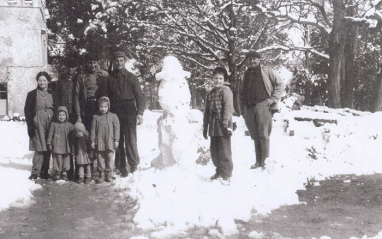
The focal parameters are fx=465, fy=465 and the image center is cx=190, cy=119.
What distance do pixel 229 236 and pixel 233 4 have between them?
13.4 metres

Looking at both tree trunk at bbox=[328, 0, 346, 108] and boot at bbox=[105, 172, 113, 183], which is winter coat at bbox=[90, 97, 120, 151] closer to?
boot at bbox=[105, 172, 113, 183]

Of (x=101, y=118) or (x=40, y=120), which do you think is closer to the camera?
(x=101, y=118)

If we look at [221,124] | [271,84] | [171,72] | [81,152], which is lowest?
[81,152]

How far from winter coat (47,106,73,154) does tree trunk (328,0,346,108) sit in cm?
1234

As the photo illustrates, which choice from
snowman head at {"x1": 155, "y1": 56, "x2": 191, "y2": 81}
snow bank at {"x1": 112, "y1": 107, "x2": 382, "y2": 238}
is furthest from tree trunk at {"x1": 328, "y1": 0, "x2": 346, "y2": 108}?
snowman head at {"x1": 155, "y1": 56, "x2": 191, "y2": 81}

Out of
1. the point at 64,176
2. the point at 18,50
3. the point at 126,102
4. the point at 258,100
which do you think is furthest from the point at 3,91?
the point at 258,100

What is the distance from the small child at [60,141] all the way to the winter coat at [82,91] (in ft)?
0.86

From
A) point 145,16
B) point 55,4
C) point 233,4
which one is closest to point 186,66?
point 145,16

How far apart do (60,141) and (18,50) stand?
21362mm

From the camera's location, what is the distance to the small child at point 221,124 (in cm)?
690

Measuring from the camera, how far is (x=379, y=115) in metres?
14.1

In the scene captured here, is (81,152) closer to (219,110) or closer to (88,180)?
(88,180)

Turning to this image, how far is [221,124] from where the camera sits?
6.96 m

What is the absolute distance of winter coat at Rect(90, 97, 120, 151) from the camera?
25.4 ft
